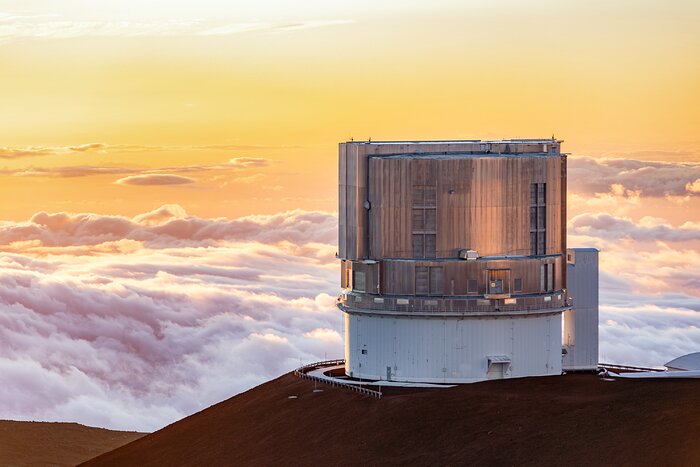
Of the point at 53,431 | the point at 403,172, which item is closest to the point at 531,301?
the point at 403,172

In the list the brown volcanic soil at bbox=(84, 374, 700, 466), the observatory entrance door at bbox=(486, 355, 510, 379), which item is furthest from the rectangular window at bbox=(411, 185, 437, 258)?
the brown volcanic soil at bbox=(84, 374, 700, 466)

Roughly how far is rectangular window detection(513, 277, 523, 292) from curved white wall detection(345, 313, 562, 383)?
1.02 meters

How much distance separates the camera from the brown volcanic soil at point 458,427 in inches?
1841

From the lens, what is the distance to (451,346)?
58.1m

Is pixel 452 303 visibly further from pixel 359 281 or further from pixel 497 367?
pixel 359 281

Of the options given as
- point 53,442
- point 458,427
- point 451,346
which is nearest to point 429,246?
point 451,346

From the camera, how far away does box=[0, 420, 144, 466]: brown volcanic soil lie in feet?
276

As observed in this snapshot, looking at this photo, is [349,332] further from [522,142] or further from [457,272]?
[522,142]

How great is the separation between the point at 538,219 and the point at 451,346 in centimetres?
580

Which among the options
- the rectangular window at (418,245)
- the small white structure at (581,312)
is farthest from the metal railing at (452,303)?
the small white structure at (581,312)

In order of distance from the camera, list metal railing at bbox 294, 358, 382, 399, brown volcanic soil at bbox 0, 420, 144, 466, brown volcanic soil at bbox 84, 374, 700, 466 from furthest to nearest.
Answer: brown volcanic soil at bbox 0, 420, 144, 466 → metal railing at bbox 294, 358, 382, 399 → brown volcanic soil at bbox 84, 374, 700, 466

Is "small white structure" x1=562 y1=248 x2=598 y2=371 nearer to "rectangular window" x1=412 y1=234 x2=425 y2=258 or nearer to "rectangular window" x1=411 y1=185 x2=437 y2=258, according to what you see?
"rectangular window" x1=411 y1=185 x2=437 y2=258

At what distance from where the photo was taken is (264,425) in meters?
58.7

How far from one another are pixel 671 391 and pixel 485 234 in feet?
35.0
